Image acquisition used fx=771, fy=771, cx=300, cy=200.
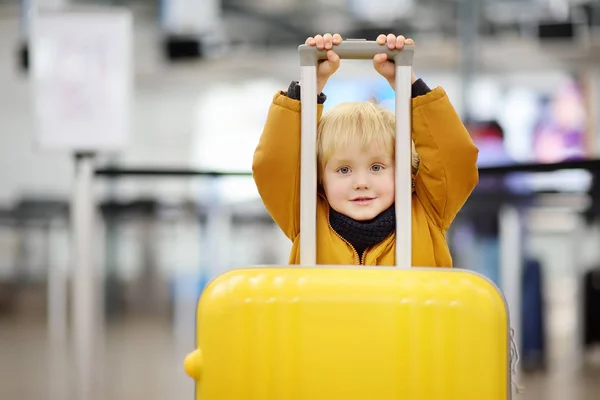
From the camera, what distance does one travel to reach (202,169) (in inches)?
268

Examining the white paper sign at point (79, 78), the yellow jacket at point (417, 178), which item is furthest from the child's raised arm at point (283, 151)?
the white paper sign at point (79, 78)

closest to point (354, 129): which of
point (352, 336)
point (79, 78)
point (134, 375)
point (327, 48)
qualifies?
point (327, 48)

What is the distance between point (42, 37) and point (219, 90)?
26.2ft

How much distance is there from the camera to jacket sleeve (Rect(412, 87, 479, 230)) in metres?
1.38

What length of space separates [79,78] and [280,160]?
1683 mm

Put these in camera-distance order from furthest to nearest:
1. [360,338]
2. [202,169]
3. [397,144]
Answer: [202,169]
[397,144]
[360,338]

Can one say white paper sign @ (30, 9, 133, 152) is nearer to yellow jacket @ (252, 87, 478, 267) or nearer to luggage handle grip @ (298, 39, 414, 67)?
yellow jacket @ (252, 87, 478, 267)

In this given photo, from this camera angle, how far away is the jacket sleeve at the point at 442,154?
1.38 meters

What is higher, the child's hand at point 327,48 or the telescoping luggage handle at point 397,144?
the child's hand at point 327,48

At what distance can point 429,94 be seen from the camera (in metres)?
1.37

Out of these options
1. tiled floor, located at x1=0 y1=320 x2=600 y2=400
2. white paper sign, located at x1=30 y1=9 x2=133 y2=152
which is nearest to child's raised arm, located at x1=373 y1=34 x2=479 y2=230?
tiled floor, located at x1=0 y1=320 x2=600 y2=400

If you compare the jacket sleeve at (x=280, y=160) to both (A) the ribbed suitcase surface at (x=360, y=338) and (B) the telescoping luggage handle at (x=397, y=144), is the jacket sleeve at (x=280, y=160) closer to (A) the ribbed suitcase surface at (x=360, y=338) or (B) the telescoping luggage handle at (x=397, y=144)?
(B) the telescoping luggage handle at (x=397, y=144)

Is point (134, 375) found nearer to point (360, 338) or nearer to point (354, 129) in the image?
point (354, 129)

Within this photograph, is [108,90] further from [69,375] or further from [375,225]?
[375,225]
